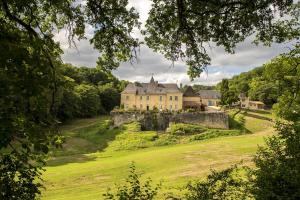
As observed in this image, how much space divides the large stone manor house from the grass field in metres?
9.18

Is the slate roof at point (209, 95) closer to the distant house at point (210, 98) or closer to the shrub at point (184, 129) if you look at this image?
the distant house at point (210, 98)

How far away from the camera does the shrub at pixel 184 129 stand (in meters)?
51.6

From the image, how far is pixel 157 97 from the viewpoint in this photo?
218 ft

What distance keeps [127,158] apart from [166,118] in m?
20.9

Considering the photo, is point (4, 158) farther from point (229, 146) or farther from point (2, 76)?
point (229, 146)

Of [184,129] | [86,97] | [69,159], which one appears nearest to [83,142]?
[69,159]

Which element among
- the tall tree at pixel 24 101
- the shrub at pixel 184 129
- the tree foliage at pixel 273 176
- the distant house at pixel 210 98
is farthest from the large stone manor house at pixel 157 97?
the tall tree at pixel 24 101

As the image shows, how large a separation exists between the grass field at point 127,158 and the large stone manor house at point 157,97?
9184mm

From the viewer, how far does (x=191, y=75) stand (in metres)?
10.5

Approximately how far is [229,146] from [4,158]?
1410 inches

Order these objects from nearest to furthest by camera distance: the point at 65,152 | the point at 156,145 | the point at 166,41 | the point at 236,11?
the point at 236,11 < the point at 166,41 < the point at 65,152 < the point at 156,145

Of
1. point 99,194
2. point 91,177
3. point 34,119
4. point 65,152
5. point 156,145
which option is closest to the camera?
point 34,119

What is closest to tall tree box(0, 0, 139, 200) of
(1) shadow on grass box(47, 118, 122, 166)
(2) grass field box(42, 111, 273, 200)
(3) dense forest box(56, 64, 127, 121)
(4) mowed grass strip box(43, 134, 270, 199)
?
(2) grass field box(42, 111, 273, 200)

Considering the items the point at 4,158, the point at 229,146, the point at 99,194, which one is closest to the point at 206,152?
the point at 229,146
